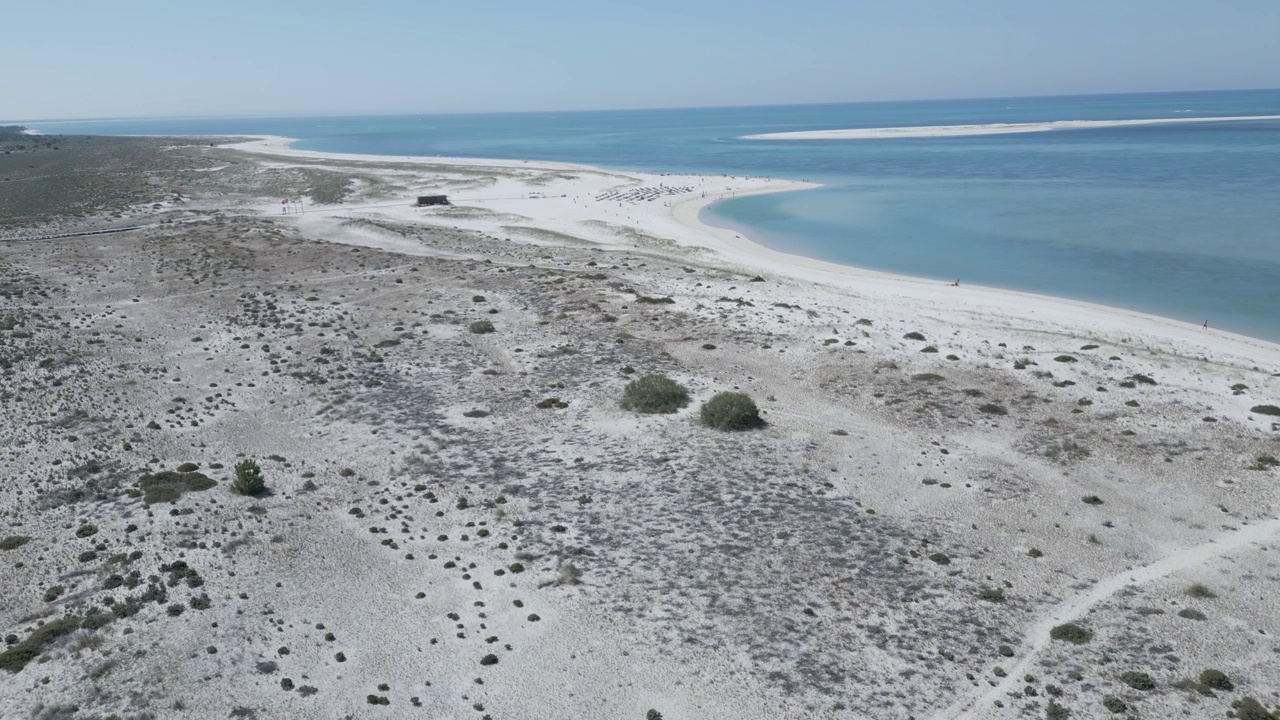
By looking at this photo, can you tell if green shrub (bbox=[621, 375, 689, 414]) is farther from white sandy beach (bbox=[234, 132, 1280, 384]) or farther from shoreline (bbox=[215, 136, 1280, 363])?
shoreline (bbox=[215, 136, 1280, 363])

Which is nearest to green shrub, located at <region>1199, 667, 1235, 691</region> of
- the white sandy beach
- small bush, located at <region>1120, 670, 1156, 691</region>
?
small bush, located at <region>1120, 670, 1156, 691</region>

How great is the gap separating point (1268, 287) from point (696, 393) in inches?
2168

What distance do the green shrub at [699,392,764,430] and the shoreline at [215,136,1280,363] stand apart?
27.4 metres

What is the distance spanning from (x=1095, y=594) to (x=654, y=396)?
73.4 feet

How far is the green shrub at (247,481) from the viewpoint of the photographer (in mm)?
34000

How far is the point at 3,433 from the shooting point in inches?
1549

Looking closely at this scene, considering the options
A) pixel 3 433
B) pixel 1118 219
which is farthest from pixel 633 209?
pixel 3 433

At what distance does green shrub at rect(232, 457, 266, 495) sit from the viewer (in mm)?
34000

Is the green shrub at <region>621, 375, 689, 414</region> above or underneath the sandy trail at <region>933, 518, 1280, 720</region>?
above

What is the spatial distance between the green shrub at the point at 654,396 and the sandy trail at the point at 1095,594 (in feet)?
69.4

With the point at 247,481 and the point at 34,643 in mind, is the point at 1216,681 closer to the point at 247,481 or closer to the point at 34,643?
the point at 34,643

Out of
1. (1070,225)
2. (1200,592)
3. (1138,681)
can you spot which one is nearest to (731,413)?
(1200,592)

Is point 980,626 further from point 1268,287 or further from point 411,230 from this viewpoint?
point 411,230

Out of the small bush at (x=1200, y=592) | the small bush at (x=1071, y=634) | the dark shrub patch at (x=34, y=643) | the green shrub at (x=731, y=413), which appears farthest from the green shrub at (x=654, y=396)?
the dark shrub patch at (x=34, y=643)
